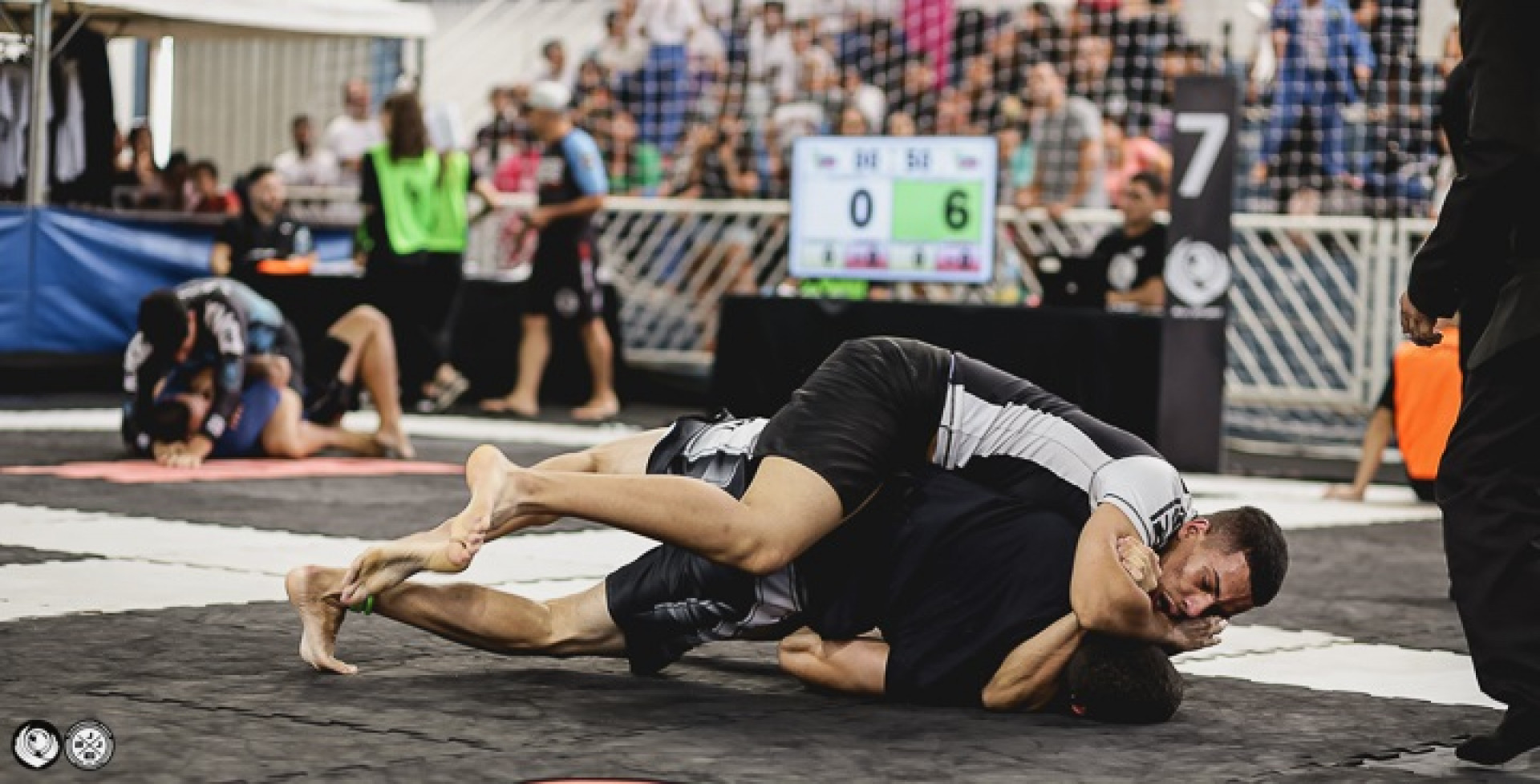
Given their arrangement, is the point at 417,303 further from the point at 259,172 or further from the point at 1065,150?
the point at 1065,150

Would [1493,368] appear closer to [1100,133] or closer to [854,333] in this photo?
[854,333]

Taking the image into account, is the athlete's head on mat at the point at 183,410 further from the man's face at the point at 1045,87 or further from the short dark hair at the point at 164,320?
the man's face at the point at 1045,87

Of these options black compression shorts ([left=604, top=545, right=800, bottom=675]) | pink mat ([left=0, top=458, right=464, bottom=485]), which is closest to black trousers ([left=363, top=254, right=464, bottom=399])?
pink mat ([left=0, top=458, right=464, bottom=485])

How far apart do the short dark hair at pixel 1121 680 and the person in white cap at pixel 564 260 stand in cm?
1013

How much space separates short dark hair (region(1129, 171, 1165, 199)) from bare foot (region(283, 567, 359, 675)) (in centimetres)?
837

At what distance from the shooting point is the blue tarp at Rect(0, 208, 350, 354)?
15344mm

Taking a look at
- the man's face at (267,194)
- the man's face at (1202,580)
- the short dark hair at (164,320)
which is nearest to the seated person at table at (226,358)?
the short dark hair at (164,320)

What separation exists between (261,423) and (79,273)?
5.46 m

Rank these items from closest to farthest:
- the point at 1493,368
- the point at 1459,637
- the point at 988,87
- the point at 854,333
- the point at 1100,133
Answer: the point at 1493,368 → the point at 1459,637 → the point at 854,333 → the point at 1100,133 → the point at 988,87

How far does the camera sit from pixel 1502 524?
4484mm

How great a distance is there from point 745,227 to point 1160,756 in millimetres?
12475

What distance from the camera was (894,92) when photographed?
18391mm

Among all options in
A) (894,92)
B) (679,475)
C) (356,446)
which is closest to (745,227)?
(894,92)

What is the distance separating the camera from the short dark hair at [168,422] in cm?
Answer: 1049
